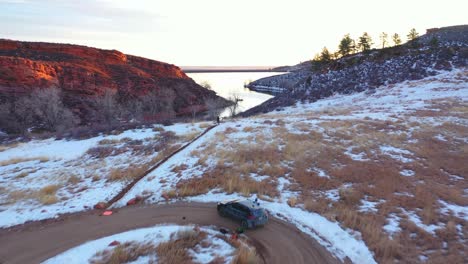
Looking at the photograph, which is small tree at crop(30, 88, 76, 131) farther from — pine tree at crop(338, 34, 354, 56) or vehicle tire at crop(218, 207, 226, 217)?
pine tree at crop(338, 34, 354, 56)

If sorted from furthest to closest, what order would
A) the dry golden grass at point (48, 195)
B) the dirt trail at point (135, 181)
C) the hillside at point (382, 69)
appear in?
the hillside at point (382, 69)
the dirt trail at point (135, 181)
the dry golden grass at point (48, 195)

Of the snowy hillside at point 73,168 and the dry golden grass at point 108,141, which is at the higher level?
the dry golden grass at point 108,141

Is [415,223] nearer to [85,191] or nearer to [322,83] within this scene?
[85,191]

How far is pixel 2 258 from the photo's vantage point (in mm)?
11648

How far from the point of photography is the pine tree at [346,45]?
292ft

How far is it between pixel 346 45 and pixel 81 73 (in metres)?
82.6

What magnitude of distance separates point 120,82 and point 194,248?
84.8 meters

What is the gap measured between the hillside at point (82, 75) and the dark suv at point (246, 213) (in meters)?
60.3

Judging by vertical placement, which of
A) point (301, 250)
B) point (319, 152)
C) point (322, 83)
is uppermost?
point (322, 83)

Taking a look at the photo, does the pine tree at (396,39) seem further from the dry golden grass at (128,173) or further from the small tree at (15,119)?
the small tree at (15,119)

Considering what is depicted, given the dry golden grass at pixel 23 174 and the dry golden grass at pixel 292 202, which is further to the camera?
the dry golden grass at pixel 23 174

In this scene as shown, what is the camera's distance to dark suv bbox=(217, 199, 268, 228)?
13.3 meters

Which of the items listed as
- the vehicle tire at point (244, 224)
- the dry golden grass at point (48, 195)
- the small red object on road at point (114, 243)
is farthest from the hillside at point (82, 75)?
the vehicle tire at point (244, 224)

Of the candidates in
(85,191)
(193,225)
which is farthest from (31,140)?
(193,225)
